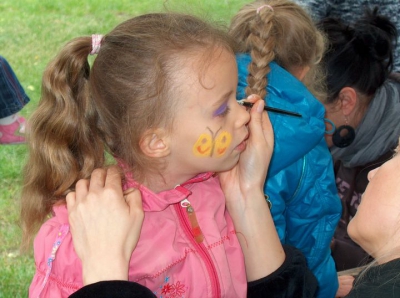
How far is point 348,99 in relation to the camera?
297cm

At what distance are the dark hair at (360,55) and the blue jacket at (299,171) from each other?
0.92 m

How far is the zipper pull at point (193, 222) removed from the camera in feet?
5.62

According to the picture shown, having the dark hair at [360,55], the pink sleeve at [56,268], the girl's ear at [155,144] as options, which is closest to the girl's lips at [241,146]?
the girl's ear at [155,144]

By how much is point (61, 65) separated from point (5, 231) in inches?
85.3

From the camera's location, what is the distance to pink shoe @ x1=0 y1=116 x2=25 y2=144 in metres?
4.18

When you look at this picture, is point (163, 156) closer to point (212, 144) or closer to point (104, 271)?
point (212, 144)

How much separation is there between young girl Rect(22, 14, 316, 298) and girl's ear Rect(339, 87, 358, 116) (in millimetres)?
1204

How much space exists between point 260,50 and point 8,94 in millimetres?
2693

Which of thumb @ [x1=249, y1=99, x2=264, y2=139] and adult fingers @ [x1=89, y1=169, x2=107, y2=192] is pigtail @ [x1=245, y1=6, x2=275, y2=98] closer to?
thumb @ [x1=249, y1=99, x2=264, y2=139]

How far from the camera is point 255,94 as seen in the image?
6.20ft

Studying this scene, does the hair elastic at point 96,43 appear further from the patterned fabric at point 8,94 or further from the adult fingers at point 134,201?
the patterned fabric at point 8,94

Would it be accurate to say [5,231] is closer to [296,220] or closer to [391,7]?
[296,220]

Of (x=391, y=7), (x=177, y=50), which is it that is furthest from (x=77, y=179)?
(x=391, y=7)

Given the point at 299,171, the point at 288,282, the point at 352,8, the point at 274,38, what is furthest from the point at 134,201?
the point at 352,8
